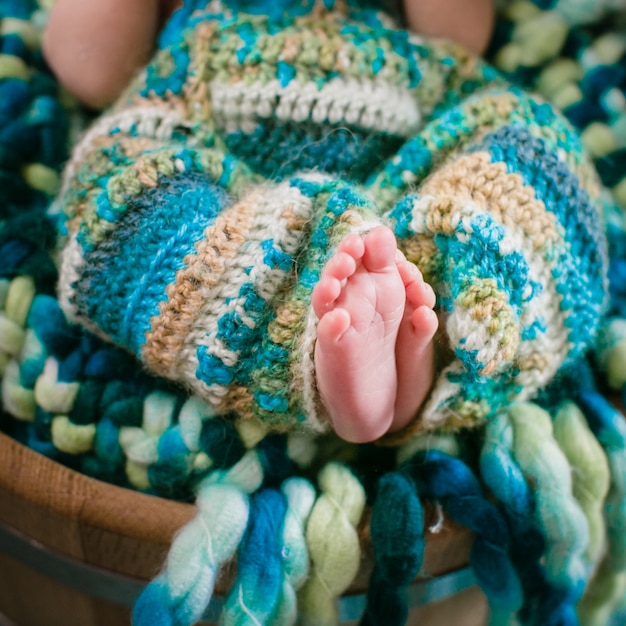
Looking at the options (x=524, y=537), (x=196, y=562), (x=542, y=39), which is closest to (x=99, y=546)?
(x=196, y=562)

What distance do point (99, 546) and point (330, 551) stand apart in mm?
171

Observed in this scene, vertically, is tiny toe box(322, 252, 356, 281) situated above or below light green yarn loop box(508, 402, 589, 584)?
above

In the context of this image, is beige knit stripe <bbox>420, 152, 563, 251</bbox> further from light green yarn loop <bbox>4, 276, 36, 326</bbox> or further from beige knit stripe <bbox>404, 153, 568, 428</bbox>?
light green yarn loop <bbox>4, 276, 36, 326</bbox>

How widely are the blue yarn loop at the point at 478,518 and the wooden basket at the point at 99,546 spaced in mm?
13

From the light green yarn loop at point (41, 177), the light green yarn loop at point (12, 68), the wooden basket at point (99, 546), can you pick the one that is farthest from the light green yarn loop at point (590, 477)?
the light green yarn loop at point (12, 68)

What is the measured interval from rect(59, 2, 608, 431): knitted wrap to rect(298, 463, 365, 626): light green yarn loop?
0.06 meters

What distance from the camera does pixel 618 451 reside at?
22.9 inches

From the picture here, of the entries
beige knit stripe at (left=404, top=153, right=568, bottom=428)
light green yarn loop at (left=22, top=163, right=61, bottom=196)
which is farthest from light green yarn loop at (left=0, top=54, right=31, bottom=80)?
beige knit stripe at (left=404, top=153, right=568, bottom=428)

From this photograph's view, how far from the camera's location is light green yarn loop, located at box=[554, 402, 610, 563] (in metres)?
0.57

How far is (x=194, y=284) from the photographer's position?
53 centimetres

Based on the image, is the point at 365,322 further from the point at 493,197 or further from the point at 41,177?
the point at 41,177

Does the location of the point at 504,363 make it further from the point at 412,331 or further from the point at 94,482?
the point at 94,482

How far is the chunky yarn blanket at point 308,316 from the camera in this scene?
52 cm

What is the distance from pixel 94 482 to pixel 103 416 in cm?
8
